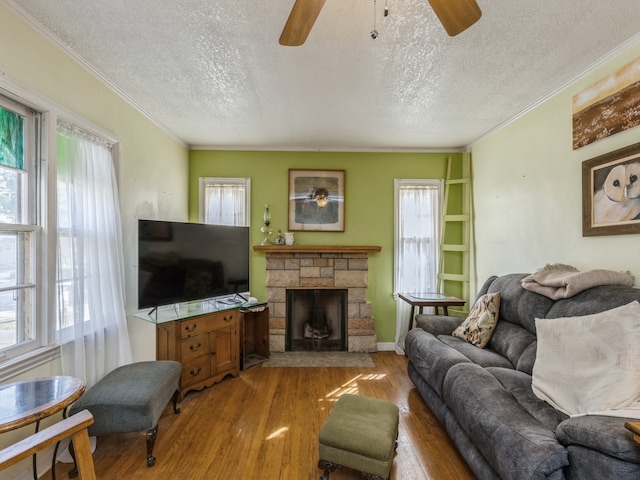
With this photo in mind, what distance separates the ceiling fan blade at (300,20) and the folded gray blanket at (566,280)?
225cm

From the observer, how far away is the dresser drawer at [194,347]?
2.68 m

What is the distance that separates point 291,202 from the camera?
13.3ft

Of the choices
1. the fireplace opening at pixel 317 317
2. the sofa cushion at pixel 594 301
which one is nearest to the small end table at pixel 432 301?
the fireplace opening at pixel 317 317

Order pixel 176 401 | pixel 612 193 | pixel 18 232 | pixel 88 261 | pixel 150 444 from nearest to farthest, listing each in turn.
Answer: pixel 18 232 < pixel 150 444 < pixel 612 193 < pixel 88 261 < pixel 176 401

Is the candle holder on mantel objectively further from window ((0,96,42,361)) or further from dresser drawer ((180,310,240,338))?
window ((0,96,42,361))

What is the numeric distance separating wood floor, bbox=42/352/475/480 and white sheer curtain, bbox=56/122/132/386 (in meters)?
0.65

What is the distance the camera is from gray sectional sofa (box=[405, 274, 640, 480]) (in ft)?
3.91

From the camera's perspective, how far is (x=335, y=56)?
2.04 metres

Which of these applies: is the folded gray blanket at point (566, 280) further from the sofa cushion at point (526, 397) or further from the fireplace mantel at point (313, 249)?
the fireplace mantel at point (313, 249)

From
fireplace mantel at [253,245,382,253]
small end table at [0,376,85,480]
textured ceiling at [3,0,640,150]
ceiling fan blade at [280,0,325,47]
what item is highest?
textured ceiling at [3,0,640,150]

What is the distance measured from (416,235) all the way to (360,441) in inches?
114

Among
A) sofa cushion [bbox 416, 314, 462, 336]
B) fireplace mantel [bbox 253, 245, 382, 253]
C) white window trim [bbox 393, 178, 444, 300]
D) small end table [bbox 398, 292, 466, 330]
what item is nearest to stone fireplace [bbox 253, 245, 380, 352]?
fireplace mantel [bbox 253, 245, 382, 253]

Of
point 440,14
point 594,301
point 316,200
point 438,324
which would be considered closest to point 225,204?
point 316,200

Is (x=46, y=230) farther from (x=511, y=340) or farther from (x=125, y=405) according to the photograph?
(x=511, y=340)
